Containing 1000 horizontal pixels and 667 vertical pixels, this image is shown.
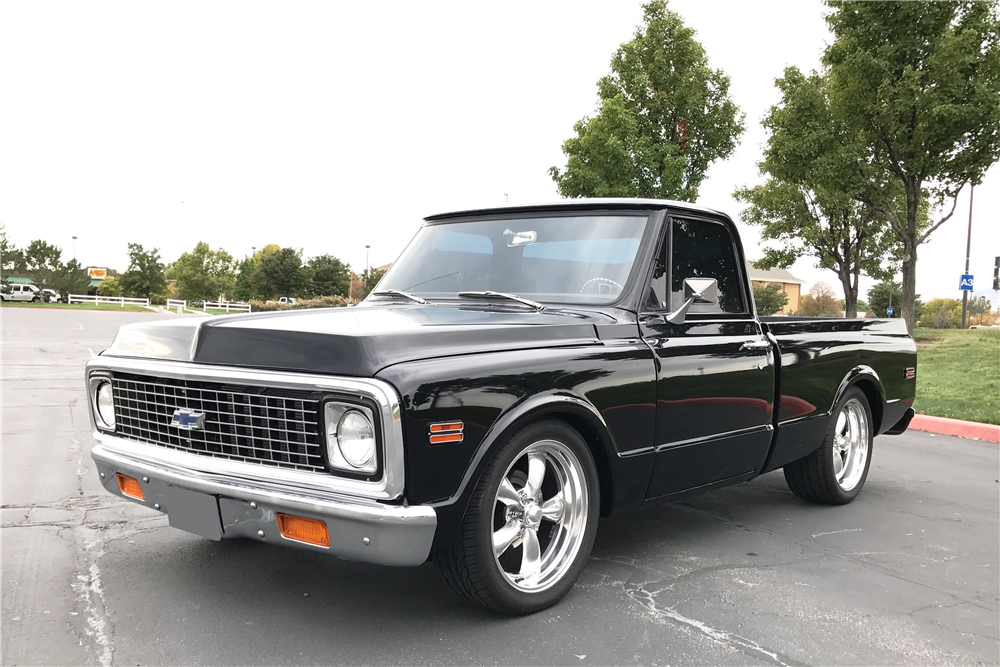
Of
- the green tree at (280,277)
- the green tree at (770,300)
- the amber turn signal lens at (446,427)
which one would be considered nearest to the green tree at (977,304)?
the green tree at (770,300)

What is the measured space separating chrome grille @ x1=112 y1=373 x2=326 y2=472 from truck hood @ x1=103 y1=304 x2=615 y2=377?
0.36 feet

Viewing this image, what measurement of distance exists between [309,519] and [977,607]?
9.89ft

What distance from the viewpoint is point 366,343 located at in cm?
268

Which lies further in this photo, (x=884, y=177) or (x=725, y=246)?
(x=884, y=177)

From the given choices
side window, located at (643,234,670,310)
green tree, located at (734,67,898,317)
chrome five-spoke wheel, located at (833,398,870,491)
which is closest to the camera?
side window, located at (643,234,670,310)

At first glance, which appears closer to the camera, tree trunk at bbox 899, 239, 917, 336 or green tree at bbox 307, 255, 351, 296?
tree trunk at bbox 899, 239, 917, 336

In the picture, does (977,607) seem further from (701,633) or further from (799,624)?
(701,633)

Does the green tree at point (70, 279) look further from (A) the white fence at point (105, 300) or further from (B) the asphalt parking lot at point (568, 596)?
(B) the asphalt parking lot at point (568, 596)

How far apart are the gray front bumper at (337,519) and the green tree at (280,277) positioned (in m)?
77.0

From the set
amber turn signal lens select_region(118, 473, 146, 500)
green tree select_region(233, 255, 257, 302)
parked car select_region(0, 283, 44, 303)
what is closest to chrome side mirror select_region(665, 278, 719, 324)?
amber turn signal lens select_region(118, 473, 146, 500)

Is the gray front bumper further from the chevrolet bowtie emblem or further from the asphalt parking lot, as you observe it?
the asphalt parking lot

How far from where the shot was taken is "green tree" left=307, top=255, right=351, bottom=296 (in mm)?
77062

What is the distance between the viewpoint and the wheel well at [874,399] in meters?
5.53

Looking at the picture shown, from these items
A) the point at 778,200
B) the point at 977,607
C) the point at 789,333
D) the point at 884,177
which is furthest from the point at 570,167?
the point at 977,607
